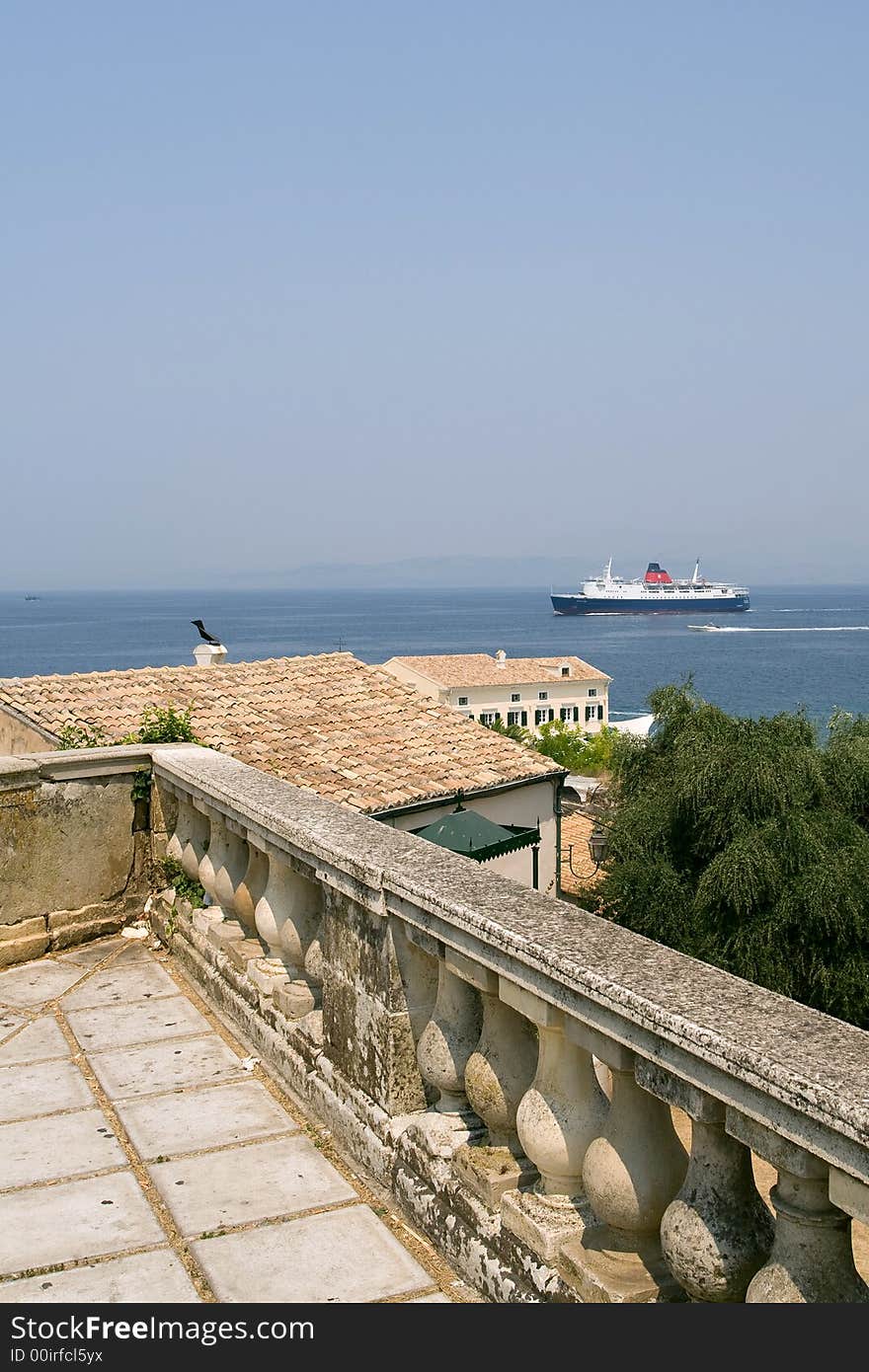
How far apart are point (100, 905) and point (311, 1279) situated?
346 centimetres

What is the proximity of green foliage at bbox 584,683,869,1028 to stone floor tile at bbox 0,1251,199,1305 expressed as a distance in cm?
1895

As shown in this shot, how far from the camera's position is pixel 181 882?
6004 millimetres

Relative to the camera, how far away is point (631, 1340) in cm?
216

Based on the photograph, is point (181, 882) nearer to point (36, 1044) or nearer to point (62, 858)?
point (62, 858)

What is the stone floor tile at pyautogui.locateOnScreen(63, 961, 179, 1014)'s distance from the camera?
205 inches

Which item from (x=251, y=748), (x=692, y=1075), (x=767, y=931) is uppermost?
(x=692, y=1075)

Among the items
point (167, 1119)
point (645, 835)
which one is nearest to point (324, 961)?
point (167, 1119)

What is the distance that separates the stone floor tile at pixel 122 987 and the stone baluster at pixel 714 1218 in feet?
11.3

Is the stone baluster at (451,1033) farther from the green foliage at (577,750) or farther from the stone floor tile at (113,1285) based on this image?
the green foliage at (577,750)

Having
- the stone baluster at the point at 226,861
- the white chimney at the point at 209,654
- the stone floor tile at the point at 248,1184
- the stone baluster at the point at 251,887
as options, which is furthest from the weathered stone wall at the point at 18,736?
the stone floor tile at the point at 248,1184

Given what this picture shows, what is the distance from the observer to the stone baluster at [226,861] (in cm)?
532

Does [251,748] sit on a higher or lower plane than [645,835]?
higher

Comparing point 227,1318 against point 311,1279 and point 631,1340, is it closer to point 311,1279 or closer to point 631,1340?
point 311,1279

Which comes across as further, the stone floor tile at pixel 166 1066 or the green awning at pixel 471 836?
the green awning at pixel 471 836
